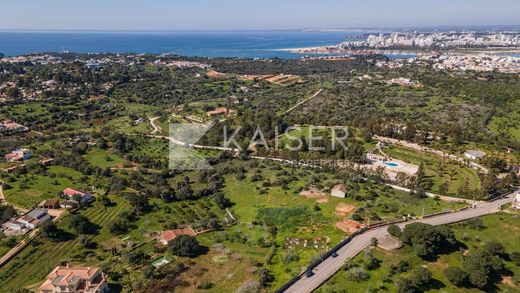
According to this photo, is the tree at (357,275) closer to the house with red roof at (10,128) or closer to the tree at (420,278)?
the tree at (420,278)

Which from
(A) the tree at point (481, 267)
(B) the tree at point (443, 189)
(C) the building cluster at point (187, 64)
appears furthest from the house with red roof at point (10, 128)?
(C) the building cluster at point (187, 64)

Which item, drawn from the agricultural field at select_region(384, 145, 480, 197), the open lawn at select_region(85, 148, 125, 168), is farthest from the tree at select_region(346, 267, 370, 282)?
the open lawn at select_region(85, 148, 125, 168)

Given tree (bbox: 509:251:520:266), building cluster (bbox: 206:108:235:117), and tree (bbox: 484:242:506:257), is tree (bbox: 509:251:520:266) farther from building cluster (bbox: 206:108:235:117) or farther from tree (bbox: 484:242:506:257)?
building cluster (bbox: 206:108:235:117)

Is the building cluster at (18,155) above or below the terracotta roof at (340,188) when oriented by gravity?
above

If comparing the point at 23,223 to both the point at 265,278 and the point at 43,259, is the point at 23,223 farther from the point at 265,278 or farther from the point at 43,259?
the point at 265,278

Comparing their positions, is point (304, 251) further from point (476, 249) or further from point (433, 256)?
point (476, 249)

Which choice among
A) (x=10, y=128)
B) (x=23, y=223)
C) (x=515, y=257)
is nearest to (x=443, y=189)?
(x=515, y=257)
